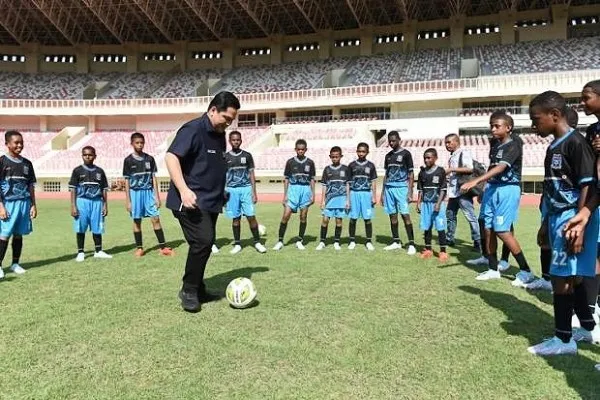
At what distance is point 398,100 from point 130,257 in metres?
28.3

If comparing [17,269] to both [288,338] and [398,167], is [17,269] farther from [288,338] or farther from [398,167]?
[398,167]

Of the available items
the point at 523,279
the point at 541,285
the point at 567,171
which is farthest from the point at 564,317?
the point at 523,279

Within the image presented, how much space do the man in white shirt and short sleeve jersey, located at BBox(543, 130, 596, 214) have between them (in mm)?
4130

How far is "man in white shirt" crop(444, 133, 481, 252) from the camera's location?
345 inches

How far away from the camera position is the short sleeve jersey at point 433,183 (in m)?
8.62

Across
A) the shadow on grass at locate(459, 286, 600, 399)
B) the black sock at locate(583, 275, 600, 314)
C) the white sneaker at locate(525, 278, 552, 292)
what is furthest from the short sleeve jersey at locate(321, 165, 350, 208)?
the black sock at locate(583, 275, 600, 314)

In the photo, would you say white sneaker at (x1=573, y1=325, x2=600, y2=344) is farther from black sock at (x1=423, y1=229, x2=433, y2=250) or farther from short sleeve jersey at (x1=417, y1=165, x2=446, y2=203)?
short sleeve jersey at (x1=417, y1=165, x2=446, y2=203)

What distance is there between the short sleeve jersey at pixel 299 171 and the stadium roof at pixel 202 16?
92.8ft

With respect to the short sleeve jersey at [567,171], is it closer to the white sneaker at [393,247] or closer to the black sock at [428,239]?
the black sock at [428,239]

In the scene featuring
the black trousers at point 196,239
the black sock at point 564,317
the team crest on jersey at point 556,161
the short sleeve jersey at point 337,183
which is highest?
the team crest on jersey at point 556,161

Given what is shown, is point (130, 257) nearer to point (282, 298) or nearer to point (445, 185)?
point (282, 298)

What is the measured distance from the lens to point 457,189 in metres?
9.38

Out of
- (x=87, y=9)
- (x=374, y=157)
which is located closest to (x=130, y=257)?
(x=374, y=157)

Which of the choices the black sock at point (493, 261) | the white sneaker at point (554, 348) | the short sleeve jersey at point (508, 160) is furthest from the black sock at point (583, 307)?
the black sock at point (493, 261)
